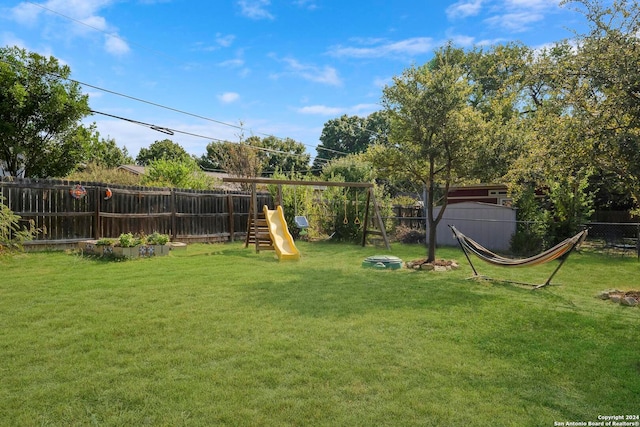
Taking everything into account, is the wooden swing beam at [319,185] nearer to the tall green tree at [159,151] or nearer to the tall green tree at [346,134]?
the tall green tree at [346,134]

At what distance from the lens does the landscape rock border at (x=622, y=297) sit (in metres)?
5.86

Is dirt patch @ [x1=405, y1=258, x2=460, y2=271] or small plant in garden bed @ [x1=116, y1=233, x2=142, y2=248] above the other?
small plant in garden bed @ [x1=116, y1=233, x2=142, y2=248]

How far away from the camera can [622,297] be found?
6023 millimetres

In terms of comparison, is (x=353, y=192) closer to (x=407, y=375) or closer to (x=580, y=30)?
(x=580, y=30)

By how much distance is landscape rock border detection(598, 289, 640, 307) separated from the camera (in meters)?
5.86

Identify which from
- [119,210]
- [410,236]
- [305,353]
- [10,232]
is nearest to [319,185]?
[410,236]

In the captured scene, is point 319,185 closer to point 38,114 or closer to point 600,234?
point 38,114

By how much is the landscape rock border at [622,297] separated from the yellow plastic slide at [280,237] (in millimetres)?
6066

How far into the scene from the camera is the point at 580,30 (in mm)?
5625

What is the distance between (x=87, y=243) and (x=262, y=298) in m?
6.17

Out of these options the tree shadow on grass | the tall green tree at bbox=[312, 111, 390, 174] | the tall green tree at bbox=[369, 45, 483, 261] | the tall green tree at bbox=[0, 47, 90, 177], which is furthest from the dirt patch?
the tall green tree at bbox=[312, 111, 390, 174]

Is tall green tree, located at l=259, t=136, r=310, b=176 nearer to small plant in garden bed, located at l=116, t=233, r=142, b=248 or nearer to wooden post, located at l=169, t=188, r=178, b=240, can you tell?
wooden post, located at l=169, t=188, r=178, b=240

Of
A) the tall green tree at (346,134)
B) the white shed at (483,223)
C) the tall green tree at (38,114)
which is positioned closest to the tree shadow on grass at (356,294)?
the white shed at (483,223)

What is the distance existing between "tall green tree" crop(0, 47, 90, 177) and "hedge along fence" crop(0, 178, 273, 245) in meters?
3.56
